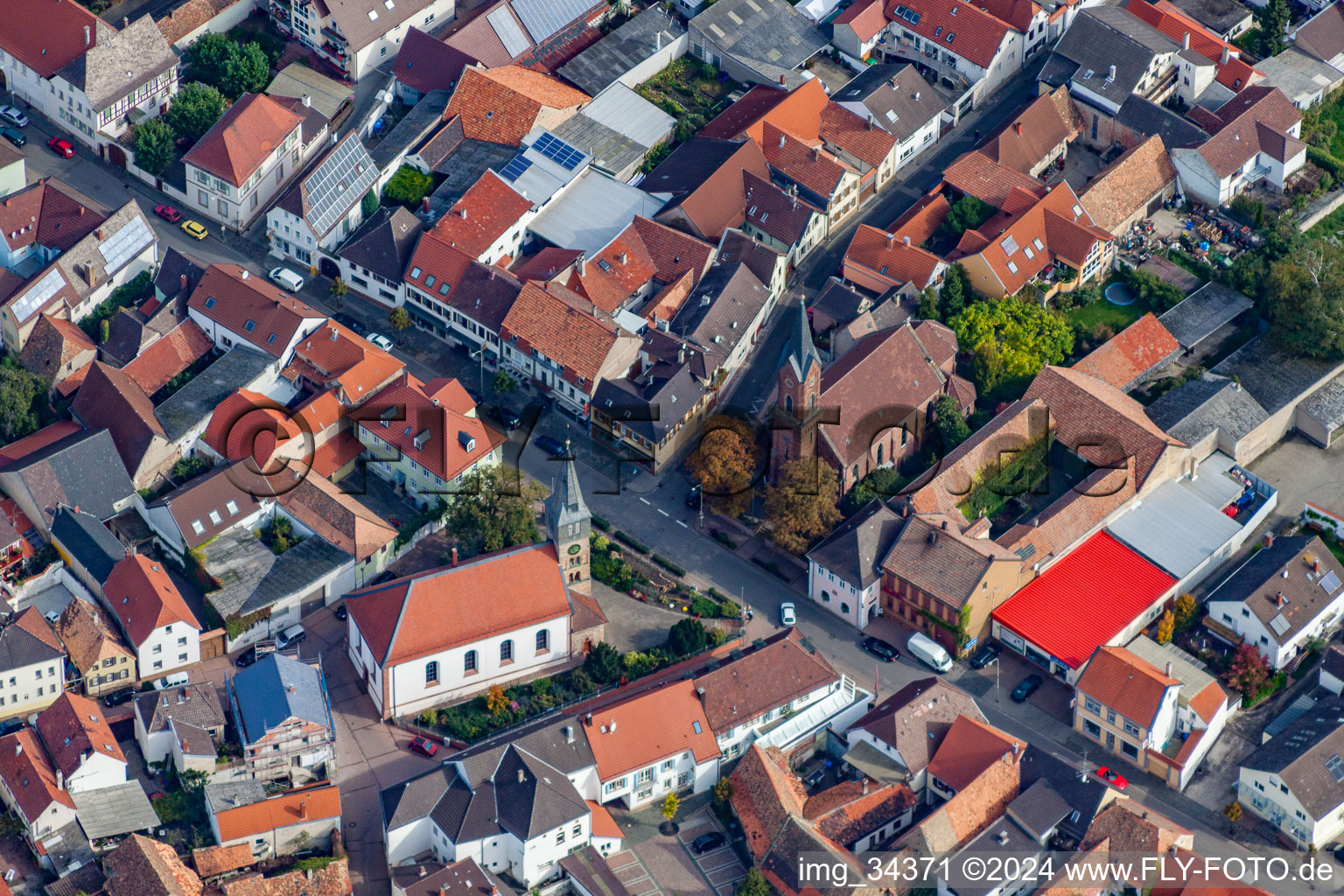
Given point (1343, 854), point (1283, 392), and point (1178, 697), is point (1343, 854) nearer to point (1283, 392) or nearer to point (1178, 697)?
point (1178, 697)

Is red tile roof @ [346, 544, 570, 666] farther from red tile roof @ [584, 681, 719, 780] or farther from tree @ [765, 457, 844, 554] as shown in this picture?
tree @ [765, 457, 844, 554]

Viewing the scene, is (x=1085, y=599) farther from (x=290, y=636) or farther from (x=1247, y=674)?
(x=290, y=636)

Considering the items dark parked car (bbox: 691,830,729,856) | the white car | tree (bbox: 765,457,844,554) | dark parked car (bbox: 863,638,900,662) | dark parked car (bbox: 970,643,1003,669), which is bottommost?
dark parked car (bbox: 691,830,729,856)

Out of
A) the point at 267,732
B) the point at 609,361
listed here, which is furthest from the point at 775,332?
the point at 267,732

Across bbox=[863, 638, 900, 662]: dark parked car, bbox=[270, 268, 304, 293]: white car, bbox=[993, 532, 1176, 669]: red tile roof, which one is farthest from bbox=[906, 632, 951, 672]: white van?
bbox=[270, 268, 304, 293]: white car

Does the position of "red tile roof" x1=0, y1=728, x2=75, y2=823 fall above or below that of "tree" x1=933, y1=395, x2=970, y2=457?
below

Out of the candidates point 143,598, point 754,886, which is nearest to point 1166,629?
point 754,886

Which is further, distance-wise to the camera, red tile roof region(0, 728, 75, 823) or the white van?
the white van
